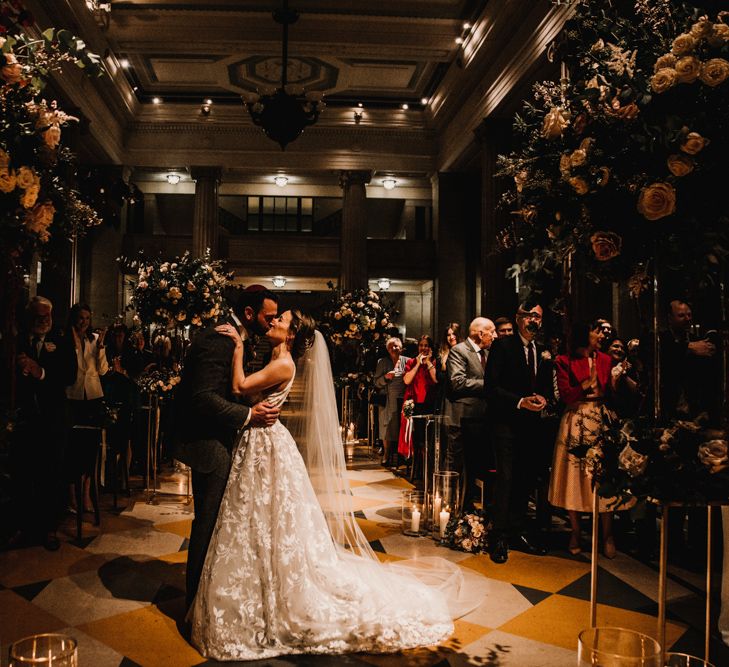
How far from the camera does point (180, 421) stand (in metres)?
3.35

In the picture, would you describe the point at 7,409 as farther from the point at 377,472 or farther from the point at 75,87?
the point at 75,87

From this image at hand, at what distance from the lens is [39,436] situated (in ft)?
15.6

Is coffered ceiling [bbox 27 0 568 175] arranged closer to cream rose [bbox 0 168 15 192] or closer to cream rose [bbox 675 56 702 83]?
cream rose [bbox 675 56 702 83]

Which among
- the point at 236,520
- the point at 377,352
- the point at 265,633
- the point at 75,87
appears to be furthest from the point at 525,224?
the point at 75,87

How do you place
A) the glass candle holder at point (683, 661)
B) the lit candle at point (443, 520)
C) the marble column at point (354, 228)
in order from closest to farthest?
1. the glass candle holder at point (683, 661)
2. the lit candle at point (443, 520)
3. the marble column at point (354, 228)

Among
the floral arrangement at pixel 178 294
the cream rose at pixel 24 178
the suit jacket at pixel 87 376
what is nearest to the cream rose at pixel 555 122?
the cream rose at pixel 24 178

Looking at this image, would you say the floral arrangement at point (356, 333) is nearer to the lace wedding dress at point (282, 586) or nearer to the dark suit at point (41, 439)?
the dark suit at point (41, 439)

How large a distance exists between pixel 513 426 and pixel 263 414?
2.14 meters

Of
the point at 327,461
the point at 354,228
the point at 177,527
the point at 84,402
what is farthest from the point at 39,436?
the point at 354,228

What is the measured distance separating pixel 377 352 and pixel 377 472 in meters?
2.51

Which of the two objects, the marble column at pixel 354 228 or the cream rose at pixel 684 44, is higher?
the marble column at pixel 354 228

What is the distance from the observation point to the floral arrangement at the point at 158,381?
251 inches

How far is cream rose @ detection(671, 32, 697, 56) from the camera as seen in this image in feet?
6.38

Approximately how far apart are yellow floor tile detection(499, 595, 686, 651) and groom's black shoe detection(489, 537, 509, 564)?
2.25ft
